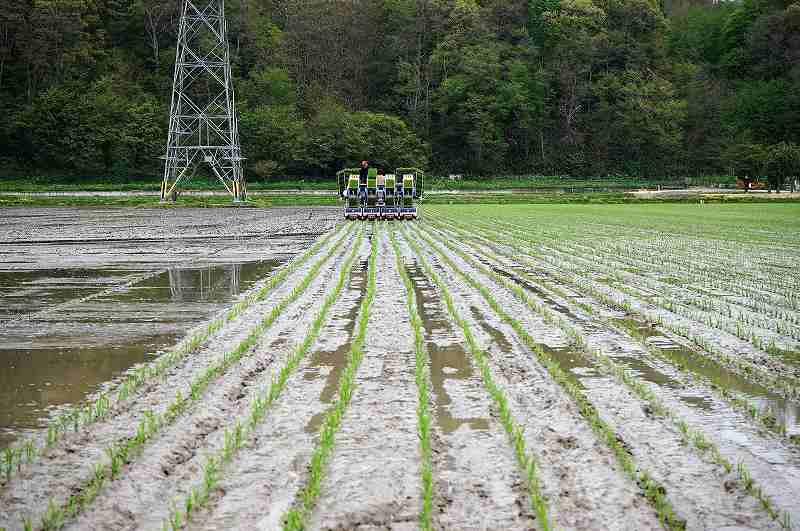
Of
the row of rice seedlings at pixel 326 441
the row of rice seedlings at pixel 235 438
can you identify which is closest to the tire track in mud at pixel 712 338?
the row of rice seedlings at pixel 326 441

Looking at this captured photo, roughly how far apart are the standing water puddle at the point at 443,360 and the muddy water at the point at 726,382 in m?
1.71

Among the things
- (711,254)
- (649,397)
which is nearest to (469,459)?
(649,397)

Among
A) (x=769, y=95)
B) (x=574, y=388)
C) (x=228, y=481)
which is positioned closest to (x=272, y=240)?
(x=574, y=388)

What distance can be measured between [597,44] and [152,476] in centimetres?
9722

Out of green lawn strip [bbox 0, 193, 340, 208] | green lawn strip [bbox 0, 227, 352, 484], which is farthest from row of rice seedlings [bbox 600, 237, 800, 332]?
green lawn strip [bbox 0, 193, 340, 208]

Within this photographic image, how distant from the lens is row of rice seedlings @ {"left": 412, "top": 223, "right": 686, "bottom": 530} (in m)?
4.11

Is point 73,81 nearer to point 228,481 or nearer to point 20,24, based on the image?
point 20,24

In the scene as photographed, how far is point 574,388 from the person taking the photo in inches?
251

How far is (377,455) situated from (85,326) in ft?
17.8

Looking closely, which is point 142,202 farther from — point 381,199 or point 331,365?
point 331,365

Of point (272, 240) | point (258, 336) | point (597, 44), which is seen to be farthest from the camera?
point (597, 44)

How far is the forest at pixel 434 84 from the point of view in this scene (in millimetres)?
80688

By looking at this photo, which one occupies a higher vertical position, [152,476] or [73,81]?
[73,81]

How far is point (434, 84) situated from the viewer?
3755 inches
